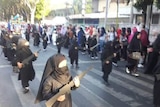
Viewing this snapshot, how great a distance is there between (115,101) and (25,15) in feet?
207

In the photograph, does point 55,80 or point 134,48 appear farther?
point 134,48

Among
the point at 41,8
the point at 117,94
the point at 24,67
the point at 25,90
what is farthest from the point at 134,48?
the point at 41,8

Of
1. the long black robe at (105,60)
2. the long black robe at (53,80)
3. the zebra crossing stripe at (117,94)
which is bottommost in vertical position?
the zebra crossing stripe at (117,94)

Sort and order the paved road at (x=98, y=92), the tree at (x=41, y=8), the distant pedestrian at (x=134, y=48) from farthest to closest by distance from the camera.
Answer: the tree at (x=41, y=8), the distant pedestrian at (x=134, y=48), the paved road at (x=98, y=92)

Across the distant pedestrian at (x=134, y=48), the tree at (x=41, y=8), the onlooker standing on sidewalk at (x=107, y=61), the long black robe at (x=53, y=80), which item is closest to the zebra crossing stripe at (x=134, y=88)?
the onlooker standing on sidewalk at (x=107, y=61)

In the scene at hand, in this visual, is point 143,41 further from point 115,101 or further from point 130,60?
point 115,101

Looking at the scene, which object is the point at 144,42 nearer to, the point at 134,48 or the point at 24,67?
the point at 134,48

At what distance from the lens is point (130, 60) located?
11766 millimetres

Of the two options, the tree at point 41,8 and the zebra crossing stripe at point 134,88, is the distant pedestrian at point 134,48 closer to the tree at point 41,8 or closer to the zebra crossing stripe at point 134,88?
the zebra crossing stripe at point 134,88

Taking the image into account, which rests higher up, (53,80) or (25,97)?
(53,80)

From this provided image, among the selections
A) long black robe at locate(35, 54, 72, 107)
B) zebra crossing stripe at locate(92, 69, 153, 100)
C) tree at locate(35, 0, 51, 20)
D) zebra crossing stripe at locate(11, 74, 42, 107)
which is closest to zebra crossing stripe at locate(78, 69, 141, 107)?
zebra crossing stripe at locate(92, 69, 153, 100)

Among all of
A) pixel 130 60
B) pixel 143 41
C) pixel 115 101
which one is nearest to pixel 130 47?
pixel 130 60

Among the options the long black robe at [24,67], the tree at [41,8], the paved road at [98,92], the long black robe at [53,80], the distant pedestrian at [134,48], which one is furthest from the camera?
the tree at [41,8]

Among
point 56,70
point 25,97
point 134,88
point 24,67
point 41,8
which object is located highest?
point 41,8
